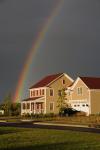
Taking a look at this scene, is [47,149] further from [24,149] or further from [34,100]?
[34,100]

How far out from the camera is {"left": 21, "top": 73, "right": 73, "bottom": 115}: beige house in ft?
267

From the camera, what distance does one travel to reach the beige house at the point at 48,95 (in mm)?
81250

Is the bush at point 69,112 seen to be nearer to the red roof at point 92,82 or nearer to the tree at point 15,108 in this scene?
the red roof at point 92,82

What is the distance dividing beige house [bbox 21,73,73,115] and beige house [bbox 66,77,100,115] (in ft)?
15.0

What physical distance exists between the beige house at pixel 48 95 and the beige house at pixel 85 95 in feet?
15.0

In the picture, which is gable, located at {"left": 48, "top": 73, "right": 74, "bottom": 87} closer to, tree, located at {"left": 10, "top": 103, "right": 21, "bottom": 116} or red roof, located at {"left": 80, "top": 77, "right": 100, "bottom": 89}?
red roof, located at {"left": 80, "top": 77, "right": 100, "bottom": 89}

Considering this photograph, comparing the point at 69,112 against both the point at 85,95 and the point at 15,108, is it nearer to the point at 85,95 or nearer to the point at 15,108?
the point at 85,95

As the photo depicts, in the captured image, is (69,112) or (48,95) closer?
(69,112)

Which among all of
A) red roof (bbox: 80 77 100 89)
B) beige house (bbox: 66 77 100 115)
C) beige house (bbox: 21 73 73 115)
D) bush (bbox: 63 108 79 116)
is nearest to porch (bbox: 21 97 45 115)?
beige house (bbox: 21 73 73 115)

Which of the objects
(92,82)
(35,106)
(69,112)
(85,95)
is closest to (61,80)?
(35,106)

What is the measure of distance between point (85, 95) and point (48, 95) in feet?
37.3

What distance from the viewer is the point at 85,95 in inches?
2852

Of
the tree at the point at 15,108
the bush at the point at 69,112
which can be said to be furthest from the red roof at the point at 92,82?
the tree at the point at 15,108

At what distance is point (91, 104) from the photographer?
71.0 metres
